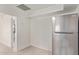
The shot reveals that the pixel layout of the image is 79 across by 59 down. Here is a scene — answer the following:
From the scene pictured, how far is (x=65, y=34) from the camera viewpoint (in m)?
2.06

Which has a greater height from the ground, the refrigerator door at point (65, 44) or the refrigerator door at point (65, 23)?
the refrigerator door at point (65, 23)

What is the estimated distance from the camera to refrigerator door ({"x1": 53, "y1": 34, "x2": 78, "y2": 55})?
2020mm

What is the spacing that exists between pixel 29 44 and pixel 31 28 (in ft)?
2.66

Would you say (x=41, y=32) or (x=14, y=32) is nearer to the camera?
(x=14, y=32)

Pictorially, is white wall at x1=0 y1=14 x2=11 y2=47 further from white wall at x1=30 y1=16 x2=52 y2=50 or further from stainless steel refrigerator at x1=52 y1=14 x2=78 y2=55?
stainless steel refrigerator at x1=52 y1=14 x2=78 y2=55

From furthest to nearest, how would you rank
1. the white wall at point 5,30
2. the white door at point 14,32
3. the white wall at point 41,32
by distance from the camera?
the white wall at point 5,30, the white wall at point 41,32, the white door at point 14,32

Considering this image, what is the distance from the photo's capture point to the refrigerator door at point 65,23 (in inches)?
80.3

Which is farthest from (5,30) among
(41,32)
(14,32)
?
(41,32)

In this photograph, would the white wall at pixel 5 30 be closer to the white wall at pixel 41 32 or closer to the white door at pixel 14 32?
the white door at pixel 14 32

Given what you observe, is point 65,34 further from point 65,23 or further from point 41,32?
point 41,32

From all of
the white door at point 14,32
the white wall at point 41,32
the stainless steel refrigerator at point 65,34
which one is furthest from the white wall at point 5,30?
the stainless steel refrigerator at point 65,34

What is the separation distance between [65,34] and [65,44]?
244mm
